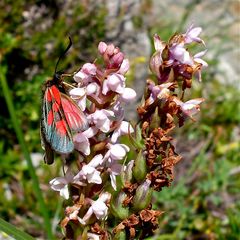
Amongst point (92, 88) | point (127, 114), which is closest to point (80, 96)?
point (92, 88)

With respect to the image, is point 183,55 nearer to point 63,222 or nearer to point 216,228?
point 63,222

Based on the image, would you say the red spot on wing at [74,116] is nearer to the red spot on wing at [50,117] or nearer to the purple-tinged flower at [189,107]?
the red spot on wing at [50,117]

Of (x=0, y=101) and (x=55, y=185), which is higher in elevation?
(x=55, y=185)

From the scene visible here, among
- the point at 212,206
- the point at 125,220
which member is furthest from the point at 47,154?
the point at 212,206

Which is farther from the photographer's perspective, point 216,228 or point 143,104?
point 216,228

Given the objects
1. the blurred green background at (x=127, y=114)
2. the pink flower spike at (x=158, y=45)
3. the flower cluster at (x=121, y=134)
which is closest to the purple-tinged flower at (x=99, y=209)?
the flower cluster at (x=121, y=134)

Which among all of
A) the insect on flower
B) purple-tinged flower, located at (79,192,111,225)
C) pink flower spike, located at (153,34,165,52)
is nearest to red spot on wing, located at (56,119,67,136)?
the insect on flower

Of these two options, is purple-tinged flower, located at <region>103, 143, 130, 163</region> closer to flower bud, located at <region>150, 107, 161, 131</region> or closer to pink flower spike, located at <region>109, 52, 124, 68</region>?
flower bud, located at <region>150, 107, 161, 131</region>
